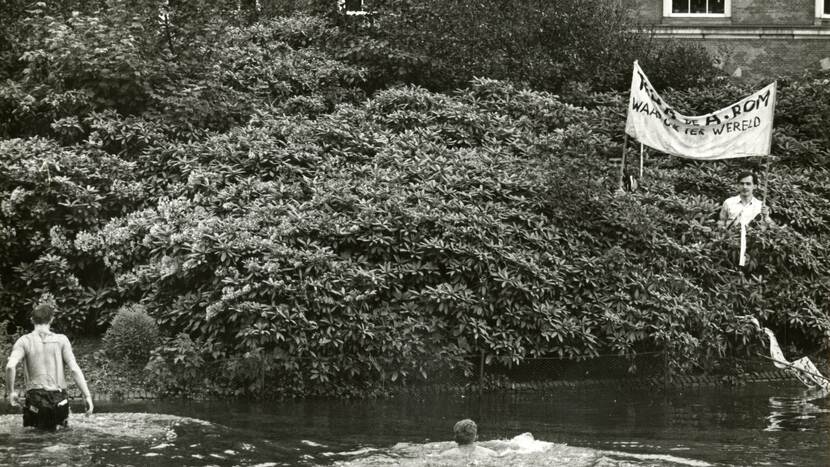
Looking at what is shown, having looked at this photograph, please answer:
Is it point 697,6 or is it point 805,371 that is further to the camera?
point 697,6

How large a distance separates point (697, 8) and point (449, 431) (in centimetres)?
1785

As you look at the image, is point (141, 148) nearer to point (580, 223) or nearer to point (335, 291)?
point (335, 291)

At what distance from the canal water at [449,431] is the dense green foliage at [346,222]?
0.79 metres

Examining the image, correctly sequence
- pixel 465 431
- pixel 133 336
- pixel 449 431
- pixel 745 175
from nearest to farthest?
pixel 465 431 → pixel 449 431 → pixel 133 336 → pixel 745 175

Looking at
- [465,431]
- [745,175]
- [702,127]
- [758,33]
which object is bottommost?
[465,431]

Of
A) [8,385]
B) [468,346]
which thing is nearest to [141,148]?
[468,346]

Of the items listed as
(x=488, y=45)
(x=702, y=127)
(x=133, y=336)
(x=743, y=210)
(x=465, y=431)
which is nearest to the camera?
(x=465, y=431)

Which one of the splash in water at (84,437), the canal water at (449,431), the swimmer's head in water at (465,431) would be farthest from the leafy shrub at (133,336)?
the swimmer's head in water at (465,431)

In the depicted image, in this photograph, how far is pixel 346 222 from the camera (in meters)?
15.4

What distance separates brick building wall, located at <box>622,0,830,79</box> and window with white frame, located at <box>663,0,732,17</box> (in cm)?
13

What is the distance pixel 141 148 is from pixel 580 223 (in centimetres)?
712

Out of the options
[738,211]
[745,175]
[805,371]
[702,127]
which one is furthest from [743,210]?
[805,371]

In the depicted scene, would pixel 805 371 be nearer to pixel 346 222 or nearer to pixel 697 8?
pixel 346 222

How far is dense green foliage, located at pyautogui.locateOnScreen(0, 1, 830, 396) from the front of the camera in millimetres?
14398
